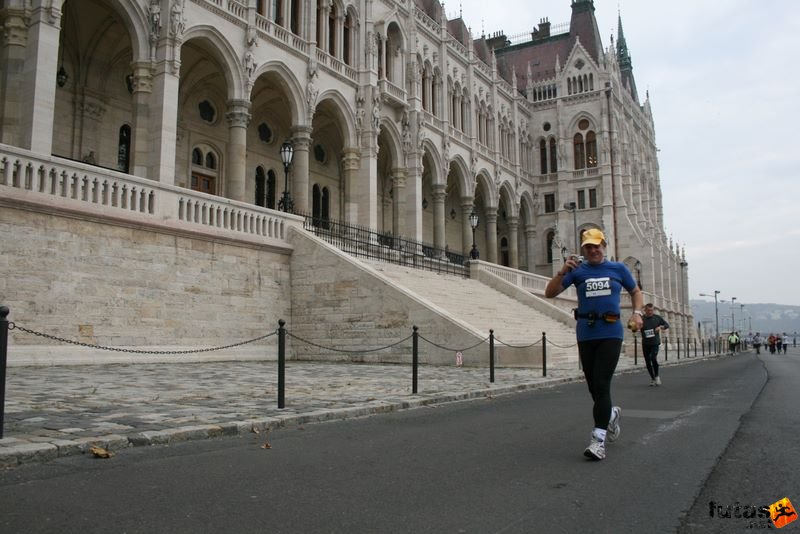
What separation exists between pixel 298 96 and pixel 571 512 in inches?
1007

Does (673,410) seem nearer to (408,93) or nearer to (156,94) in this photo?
(156,94)

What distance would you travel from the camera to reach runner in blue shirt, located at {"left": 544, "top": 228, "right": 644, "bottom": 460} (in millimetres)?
5422

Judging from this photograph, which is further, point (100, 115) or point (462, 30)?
point (462, 30)

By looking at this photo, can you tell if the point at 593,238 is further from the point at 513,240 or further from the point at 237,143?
the point at 513,240

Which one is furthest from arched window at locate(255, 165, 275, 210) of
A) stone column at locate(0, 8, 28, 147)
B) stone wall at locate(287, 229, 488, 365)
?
stone column at locate(0, 8, 28, 147)

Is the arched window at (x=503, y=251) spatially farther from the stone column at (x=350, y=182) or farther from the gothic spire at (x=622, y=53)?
the gothic spire at (x=622, y=53)

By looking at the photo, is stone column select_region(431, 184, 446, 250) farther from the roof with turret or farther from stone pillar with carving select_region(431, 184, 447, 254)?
the roof with turret

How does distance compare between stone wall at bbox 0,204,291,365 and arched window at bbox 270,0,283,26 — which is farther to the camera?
arched window at bbox 270,0,283,26

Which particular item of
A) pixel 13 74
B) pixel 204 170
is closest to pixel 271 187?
pixel 204 170

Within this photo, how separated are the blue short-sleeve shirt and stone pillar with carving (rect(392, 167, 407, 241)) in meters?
29.0

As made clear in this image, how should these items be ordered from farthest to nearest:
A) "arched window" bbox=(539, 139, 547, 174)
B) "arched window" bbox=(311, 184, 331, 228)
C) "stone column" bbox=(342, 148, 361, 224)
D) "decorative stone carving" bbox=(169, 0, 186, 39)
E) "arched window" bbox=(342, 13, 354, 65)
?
"arched window" bbox=(539, 139, 547, 174)
"arched window" bbox=(311, 184, 331, 228)
"arched window" bbox=(342, 13, 354, 65)
"stone column" bbox=(342, 148, 361, 224)
"decorative stone carving" bbox=(169, 0, 186, 39)

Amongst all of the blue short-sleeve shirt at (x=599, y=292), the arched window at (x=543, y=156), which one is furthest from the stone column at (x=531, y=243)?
the blue short-sleeve shirt at (x=599, y=292)

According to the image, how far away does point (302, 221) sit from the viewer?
20531 mm

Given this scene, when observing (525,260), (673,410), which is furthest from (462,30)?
(673,410)
